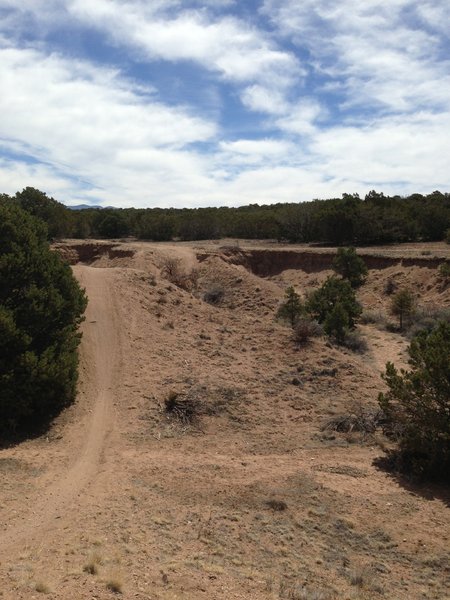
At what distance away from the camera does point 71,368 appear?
48.0 ft

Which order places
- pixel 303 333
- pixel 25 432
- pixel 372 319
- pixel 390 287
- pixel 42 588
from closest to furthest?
pixel 42 588 → pixel 25 432 → pixel 303 333 → pixel 372 319 → pixel 390 287

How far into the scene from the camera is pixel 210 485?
11195 millimetres

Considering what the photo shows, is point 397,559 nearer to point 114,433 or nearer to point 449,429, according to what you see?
point 449,429

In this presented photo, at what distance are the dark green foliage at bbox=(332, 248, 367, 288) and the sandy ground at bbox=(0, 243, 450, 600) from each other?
19211mm

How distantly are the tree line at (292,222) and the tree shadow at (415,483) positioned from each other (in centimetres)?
3567

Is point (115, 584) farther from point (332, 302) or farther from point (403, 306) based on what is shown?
point (403, 306)

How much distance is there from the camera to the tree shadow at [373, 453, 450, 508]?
11250mm

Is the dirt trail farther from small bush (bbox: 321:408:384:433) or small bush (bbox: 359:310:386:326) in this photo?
small bush (bbox: 359:310:386:326)

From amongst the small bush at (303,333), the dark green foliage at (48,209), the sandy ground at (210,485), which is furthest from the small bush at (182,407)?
the dark green foliage at (48,209)

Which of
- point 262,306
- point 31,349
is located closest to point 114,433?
point 31,349

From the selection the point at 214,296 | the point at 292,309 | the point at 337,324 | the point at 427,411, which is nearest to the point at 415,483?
the point at 427,411

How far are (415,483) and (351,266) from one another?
92.4 ft

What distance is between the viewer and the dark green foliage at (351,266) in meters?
38.6

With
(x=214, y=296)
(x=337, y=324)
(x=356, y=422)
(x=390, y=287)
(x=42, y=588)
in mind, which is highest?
(x=390, y=287)
